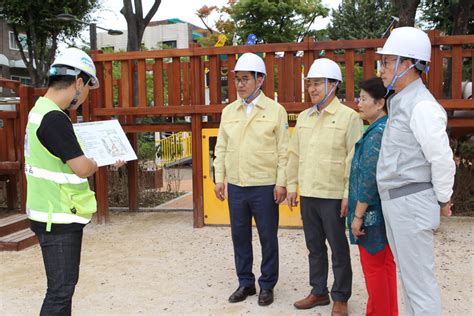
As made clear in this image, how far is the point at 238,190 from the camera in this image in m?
Answer: 3.86

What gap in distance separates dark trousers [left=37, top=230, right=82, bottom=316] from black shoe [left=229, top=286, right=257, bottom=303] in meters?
1.57

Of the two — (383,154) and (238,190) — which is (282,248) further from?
(383,154)

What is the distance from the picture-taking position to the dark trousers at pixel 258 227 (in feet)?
12.5

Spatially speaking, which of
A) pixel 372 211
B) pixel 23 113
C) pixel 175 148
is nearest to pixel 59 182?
pixel 372 211

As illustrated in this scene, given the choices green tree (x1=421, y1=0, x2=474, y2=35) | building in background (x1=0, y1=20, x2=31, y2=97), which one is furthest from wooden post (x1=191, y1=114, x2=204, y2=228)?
building in background (x1=0, y1=20, x2=31, y2=97)

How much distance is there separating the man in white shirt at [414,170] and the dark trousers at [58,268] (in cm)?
177

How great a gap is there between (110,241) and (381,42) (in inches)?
165

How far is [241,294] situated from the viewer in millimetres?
3941

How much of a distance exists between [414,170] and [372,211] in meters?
0.57

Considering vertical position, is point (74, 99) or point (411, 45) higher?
point (411, 45)

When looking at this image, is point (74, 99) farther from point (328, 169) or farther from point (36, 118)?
point (328, 169)

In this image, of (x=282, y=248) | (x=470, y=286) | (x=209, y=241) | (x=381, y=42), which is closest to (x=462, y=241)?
(x=470, y=286)

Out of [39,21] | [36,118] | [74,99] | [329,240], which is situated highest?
[39,21]

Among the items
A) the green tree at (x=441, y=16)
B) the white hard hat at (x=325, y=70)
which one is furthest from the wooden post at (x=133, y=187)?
the green tree at (x=441, y=16)
